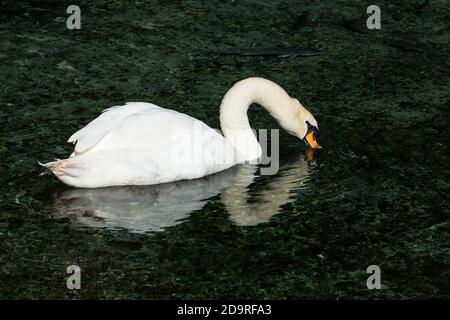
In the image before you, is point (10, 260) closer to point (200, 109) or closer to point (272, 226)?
point (272, 226)

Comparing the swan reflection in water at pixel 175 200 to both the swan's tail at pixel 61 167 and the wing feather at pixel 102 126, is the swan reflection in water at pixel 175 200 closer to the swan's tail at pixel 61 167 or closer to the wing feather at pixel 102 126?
the swan's tail at pixel 61 167

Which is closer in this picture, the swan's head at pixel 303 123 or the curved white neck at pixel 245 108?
the curved white neck at pixel 245 108

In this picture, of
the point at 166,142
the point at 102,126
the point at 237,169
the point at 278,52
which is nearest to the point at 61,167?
the point at 102,126

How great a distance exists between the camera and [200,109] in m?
8.91

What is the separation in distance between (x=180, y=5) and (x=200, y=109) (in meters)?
2.41

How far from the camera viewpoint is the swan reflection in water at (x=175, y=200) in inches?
283

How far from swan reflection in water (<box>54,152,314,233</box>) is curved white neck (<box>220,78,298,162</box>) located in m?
0.23

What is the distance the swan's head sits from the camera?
8.34 m

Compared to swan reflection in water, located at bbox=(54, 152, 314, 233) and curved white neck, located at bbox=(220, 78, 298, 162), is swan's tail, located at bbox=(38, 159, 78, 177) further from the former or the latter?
curved white neck, located at bbox=(220, 78, 298, 162)

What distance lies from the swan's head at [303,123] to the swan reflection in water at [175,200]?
1.11 feet

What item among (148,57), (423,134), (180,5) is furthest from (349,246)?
(180,5)

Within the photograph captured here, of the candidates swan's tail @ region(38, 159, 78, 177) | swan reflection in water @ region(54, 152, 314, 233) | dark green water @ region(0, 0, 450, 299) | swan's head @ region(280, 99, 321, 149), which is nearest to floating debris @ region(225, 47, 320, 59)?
dark green water @ region(0, 0, 450, 299)

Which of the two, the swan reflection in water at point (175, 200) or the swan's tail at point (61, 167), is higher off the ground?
the swan's tail at point (61, 167)

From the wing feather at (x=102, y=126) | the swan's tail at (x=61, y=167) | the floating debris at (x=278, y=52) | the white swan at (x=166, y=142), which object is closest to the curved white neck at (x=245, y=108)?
the white swan at (x=166, y=142)
